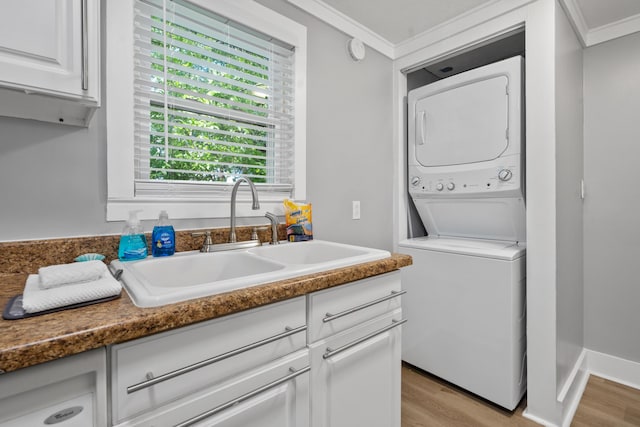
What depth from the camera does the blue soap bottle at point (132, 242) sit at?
3.69 feet

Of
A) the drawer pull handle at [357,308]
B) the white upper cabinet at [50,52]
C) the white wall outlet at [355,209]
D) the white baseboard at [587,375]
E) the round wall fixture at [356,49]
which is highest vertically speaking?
the round wall fixture at [356,49]

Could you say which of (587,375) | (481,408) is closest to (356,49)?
(481,408)

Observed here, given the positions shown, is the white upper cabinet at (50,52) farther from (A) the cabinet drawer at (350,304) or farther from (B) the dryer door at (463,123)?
(B) the dryer door at (463,123)

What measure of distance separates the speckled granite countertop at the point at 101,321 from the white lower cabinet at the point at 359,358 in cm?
23

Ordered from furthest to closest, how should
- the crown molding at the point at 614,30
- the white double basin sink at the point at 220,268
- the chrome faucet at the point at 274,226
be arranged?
1. the crown molding at the point at 614,30
2. the chrome faucet at the point at 274,226
3. the white double basin sink at the point at 220,268

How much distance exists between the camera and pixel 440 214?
89.2 inches

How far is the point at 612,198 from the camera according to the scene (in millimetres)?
2092

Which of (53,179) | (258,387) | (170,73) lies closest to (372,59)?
(170,73)

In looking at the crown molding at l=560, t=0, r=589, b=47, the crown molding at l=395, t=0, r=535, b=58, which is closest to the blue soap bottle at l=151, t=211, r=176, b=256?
the crown molding at l=395, t=0, r=535, b=58

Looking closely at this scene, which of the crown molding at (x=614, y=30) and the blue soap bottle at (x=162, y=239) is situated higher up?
the crown molding at (x=614, y=30)

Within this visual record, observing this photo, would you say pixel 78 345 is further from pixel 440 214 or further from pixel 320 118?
pixel 440 214

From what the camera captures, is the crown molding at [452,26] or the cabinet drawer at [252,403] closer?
the cabinet drawer at [252,403]

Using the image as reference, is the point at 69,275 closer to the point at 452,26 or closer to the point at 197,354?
the point at 197,354

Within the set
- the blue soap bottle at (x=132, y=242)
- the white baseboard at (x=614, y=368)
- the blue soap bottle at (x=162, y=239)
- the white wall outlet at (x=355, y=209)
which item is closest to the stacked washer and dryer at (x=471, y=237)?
the white wall outlet at (x=355, y=209)
